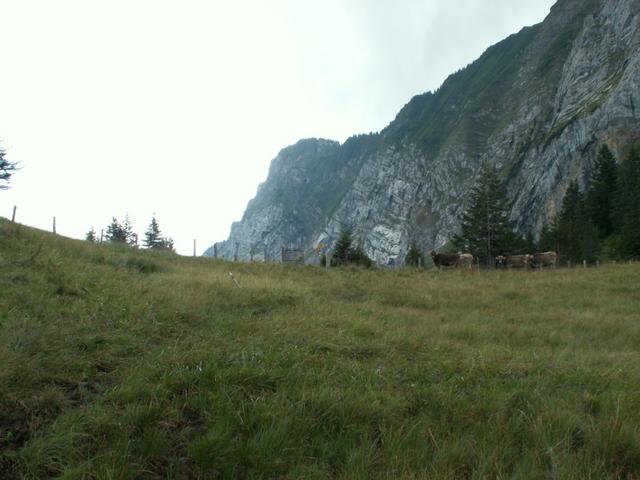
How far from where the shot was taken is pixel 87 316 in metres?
7.57

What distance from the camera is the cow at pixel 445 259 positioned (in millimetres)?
31812

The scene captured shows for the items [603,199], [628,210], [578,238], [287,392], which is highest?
[603,199]

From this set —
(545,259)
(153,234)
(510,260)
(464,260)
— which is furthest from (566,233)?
(153,234)

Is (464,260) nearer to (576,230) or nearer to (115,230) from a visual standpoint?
(576,230)

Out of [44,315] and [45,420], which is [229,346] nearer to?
[45,420]

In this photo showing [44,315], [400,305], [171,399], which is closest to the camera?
[171,399]

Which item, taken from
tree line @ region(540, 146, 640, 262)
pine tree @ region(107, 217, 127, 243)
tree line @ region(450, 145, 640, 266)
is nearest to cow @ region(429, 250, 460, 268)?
tree line @ region(450, 145, 640, 266)

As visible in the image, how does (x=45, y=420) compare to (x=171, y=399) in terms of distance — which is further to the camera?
(x=171, y=399)

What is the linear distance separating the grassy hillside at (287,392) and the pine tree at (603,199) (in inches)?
2304

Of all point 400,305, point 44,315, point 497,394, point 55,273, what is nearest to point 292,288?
point 400,305

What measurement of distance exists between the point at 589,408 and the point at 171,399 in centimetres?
516

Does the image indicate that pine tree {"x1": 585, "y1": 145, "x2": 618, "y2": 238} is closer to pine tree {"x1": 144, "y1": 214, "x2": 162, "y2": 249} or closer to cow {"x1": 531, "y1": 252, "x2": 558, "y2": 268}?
cow {"x1": 531, "y1": 252, "x2": 558, "y2": 268}

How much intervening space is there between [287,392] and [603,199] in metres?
69.9

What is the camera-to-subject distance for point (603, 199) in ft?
201
